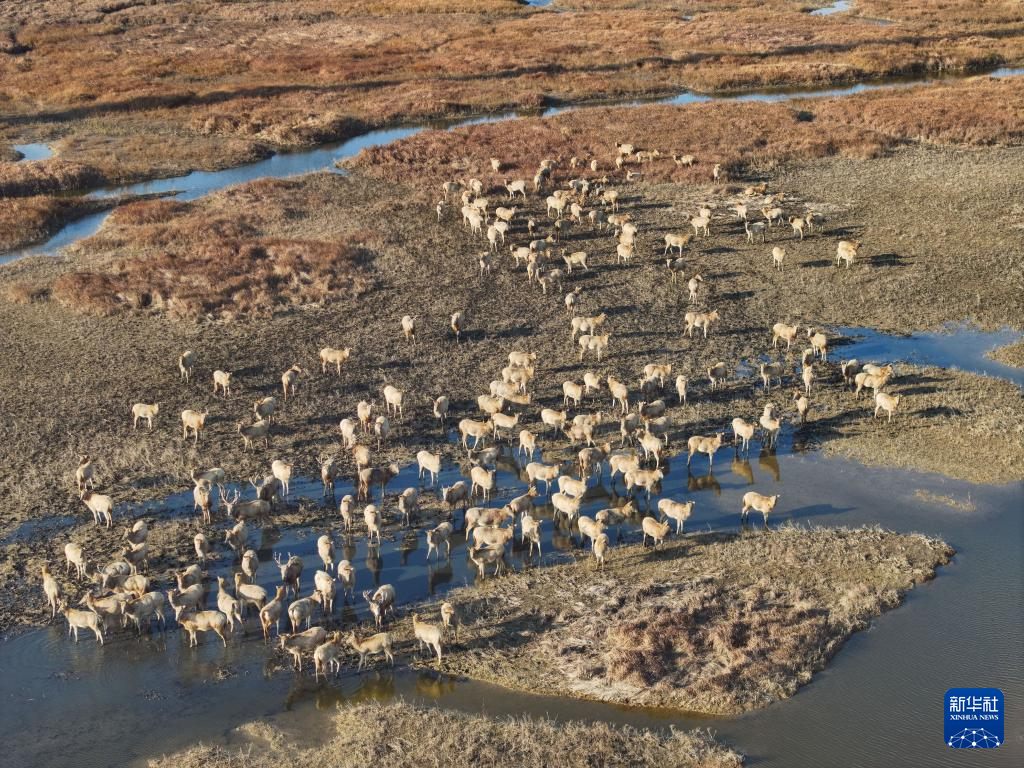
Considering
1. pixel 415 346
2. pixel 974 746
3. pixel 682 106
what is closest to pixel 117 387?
pixel 415 346


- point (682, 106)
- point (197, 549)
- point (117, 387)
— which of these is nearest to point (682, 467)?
point (197, 549)

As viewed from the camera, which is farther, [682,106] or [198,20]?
[198,20]

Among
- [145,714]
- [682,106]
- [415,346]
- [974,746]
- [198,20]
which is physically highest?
[198,20]

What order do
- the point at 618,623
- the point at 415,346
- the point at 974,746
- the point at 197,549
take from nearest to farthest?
the point at 974,746
the point at 618,623
the point at 197,549
the point at 415,346

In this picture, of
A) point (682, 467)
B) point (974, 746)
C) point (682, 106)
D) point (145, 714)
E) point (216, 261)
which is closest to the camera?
point (974, 746)

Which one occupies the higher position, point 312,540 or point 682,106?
point 682,106

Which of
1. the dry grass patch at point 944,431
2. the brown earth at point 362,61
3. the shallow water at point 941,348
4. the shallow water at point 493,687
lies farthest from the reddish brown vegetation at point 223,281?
the brown earth at point 362,61

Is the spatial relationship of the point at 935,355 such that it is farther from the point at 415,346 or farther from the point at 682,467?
the point at 415,346
